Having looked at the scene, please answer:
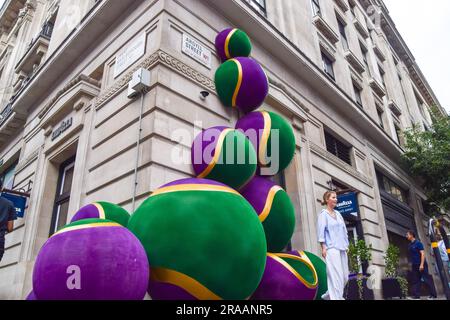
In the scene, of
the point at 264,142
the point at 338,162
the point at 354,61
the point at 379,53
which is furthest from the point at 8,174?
the point at 379,53

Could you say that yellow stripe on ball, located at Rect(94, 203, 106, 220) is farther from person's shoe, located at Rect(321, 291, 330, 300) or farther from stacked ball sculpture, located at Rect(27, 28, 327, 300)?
person's shoe, located at Rect(321, 291, 330, 300)

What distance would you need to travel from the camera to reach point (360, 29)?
2030 cm

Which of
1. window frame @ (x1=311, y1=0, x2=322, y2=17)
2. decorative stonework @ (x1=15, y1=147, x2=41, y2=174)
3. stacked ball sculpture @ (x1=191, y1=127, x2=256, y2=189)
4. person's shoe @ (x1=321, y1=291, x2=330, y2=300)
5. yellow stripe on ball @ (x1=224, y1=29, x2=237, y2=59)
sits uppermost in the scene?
window frame @ (x1=311, y1=0, x2=322, y2=17)

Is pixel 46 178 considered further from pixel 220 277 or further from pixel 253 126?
pixel 220 277

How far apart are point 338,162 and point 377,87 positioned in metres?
9.79

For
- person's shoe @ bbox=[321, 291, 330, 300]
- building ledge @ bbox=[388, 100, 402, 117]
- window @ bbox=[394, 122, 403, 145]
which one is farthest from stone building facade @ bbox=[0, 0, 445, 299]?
building ledge @ bbox=[388, 100, 402, 117]

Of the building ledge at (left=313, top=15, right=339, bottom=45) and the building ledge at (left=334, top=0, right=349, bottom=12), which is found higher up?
the building ledge at (left=334, top=0, right=349, bottom=12)

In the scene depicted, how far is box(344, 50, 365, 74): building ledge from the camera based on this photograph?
1650cm

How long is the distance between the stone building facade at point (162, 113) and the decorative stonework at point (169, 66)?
0.03 meters

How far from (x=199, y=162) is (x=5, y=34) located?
84.5 feet

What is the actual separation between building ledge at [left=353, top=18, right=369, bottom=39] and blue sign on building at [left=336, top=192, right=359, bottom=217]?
583 inches

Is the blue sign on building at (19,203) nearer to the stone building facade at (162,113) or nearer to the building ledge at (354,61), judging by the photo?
the stone building facade at (162,113)

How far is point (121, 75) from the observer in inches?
285

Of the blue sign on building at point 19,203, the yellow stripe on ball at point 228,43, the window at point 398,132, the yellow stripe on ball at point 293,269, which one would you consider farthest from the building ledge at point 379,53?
the blue sign on building at point 19,203
